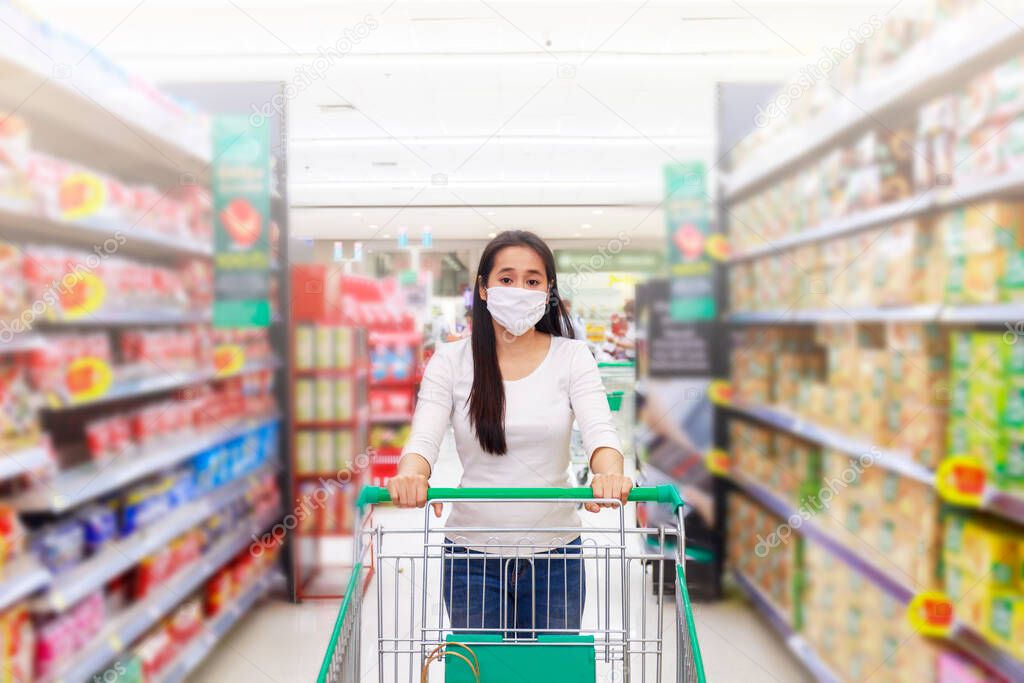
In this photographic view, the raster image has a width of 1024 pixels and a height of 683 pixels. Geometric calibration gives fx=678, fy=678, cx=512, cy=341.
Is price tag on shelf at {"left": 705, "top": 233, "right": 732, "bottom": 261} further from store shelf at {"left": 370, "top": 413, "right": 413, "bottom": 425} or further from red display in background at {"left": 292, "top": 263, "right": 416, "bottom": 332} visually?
store shelf at {"left": 370, "top": 413, "right": 413, "bottom": 425}

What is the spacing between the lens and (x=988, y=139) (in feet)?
6.21

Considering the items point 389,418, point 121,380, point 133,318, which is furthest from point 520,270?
point 389,418

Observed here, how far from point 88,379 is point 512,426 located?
1.61 metres

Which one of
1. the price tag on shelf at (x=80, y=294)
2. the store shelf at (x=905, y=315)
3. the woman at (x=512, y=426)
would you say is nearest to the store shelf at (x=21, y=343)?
the price tag on shelf at (x=80, y=294)

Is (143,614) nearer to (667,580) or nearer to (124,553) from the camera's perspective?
(124,553)

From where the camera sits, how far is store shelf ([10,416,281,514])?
213 cm

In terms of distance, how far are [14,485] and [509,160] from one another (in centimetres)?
407

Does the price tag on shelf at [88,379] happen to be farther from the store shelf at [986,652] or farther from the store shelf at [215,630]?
the store shelf at [986,652]

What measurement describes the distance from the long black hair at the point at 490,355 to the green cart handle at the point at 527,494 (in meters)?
0.18

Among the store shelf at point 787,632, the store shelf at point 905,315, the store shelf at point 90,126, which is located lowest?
the store shelf at point 787,632

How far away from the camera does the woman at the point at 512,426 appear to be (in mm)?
1478

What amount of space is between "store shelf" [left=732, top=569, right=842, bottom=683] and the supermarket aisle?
0.25 feet

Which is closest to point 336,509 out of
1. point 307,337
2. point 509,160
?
point 307,337

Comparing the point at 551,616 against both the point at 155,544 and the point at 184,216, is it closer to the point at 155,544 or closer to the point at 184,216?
the point at 155,544
